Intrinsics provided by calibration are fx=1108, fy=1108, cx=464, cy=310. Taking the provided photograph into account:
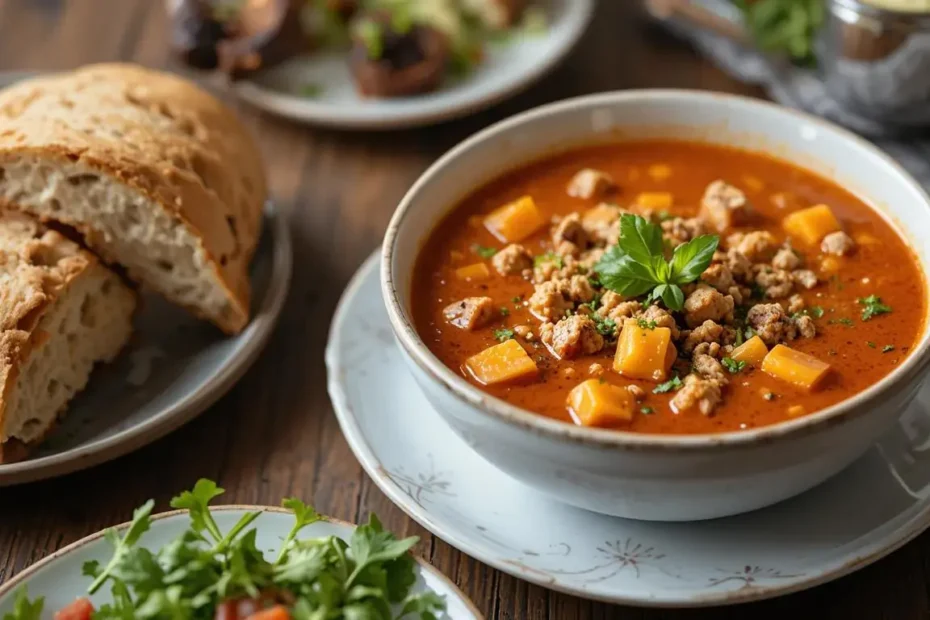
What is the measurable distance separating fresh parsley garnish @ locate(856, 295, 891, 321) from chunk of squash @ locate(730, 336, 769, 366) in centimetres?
34

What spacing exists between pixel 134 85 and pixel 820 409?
2586 mm

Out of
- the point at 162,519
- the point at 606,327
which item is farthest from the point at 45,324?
the point at 606,327

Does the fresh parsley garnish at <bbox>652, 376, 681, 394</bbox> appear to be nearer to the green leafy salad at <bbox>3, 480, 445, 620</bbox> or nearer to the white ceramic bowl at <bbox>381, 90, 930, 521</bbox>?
the white ceramic bowl at <bbox>381, 90, 930, 521</bbox>

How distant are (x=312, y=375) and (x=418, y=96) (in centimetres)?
158

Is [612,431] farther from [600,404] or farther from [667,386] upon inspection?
[667,386]

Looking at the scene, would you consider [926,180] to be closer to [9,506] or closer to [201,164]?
[201,164]

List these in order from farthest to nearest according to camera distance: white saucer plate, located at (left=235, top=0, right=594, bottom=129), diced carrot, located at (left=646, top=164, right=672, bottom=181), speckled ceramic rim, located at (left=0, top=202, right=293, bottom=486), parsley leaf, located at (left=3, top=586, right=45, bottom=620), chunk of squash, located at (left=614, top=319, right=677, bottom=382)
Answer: white saucer plate, located at (left=235, top=0, right=594, bottom=129) < diced carrot, located at (left=646, top=164, right=672, bottom=181) < speckled ceramic rim, located at (left=0, top=202, right=293, bottom=486) < chunk of squash, located at (left=614, top=319, right=677, bottom=382) < parsley leaf, located at (left=3, top=586, right=45, bottom=620)

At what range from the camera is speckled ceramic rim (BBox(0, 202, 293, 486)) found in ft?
10.2

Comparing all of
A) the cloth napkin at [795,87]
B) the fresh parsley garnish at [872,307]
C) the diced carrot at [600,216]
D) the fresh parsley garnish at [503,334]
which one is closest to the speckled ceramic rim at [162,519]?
the fresh parsley garnish at [503,334]

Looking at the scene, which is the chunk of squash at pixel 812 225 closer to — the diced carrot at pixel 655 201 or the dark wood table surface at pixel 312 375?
the diced carrot at pixel 655 201

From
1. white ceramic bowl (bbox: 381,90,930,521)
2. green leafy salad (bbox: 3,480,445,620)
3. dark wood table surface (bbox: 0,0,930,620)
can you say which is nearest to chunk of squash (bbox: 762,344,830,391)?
white ceramic bowl (bbox: 381,90,930,521)

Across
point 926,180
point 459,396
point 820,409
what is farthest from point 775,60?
point 459,396

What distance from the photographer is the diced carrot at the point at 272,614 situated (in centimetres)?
246

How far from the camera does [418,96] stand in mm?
4770
